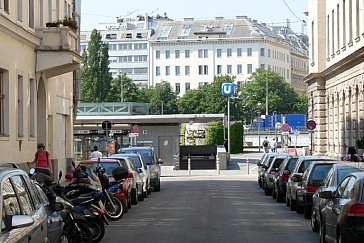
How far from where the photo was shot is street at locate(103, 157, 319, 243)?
18688 mm

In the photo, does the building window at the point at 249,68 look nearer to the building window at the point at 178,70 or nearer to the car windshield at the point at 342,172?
the building window at the point at 178,70

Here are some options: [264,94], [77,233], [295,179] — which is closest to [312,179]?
[295,179]

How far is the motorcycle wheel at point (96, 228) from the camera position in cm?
1728

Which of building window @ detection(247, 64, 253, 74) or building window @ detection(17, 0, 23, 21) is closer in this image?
building window @ detection(17, 0, 23, 21)

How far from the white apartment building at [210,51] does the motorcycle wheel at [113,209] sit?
133m

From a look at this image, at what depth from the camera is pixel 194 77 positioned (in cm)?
16038

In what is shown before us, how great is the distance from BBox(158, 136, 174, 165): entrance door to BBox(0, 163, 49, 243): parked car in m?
52.4

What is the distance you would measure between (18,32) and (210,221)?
11.6 metres

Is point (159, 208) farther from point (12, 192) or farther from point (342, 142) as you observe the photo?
point (342, 142)

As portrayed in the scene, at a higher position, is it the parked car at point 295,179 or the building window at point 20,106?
the building window at point 20,106

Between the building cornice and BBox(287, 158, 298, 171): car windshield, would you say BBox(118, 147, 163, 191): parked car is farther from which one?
BBox(287, 158, 298, 171): car windshield

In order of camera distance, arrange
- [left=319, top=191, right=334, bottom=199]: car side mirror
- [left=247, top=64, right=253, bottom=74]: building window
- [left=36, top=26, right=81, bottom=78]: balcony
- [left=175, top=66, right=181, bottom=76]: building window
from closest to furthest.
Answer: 1. [left=319, top=191, right=334, bottom=199]: car side mirror
2. [left=36, top=26, right=81, bottom=78]: balcony
3. [left=247, top=64, right=253, bottom=74]: building window
4. [left=175, top=66, right=181, bottom=76]: building window

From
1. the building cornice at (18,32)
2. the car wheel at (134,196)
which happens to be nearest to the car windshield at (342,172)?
the car wheel at (134,196)

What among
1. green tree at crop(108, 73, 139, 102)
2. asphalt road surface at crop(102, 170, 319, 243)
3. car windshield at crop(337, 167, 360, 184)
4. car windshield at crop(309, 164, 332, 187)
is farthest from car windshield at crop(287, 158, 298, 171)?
green tree at crop(108, 73, 139, 102)
